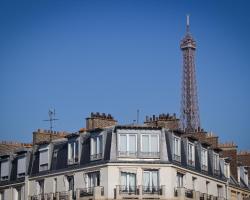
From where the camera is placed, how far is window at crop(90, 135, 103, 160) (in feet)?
216

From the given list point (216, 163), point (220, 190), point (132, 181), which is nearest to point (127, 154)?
point (132, 181)

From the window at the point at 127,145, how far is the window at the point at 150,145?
0.61 meters

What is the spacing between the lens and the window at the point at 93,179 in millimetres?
65312

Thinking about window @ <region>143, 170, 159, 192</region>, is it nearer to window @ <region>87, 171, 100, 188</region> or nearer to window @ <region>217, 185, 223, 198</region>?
window @ <region>87, 171, 100, 188</region>

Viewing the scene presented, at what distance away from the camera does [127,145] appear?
214 ft

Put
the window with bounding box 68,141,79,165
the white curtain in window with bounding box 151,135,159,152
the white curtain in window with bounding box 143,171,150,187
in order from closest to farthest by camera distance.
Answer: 1. the white curtain in window with bounding box 143,171,150,187
2. the white curtain in window with bounding box 151,135,159,152
3. the window with bounding box 68,141,79,165

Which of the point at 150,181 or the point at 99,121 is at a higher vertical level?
the point at 99,121

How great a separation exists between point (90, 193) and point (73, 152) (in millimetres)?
4538

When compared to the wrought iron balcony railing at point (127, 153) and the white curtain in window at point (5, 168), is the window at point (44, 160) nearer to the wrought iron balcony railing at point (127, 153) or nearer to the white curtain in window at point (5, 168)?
the white curtain in window at point (5, 168)

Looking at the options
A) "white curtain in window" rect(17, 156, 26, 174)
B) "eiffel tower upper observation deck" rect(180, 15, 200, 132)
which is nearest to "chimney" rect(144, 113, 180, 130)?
"white curtain in window" rect(17, 156, 26, 174)

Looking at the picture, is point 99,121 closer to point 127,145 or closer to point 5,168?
point 127,145

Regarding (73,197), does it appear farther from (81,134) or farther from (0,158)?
(0,158)

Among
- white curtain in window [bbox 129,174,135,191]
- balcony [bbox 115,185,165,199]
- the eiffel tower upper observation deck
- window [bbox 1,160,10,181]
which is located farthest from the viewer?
the eiffel tower upper observation deck

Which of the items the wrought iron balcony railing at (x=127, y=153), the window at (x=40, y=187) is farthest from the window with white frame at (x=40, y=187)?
the wrought iron balcony railing at (x=127, y=153)
